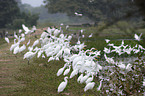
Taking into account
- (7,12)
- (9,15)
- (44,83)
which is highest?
(7,12)

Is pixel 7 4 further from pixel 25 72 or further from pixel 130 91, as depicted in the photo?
pixel 130 91

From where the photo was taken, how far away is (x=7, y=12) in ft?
83.4

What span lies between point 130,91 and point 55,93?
7.55ft

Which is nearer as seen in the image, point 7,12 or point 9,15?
point 7,12

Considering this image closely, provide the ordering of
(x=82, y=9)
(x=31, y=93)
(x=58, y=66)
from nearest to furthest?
(x=31, y=93)
(x=58, y=66)
(x=82, y=9)

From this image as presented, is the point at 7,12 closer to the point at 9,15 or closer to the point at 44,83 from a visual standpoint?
the point at 9,15

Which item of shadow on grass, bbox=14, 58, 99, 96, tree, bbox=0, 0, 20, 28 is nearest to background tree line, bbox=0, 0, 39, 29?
tree, bbox=0, 0, 20, 28

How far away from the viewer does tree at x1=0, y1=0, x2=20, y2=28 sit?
25.4 meters

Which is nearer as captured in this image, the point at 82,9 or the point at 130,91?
the point at 130,91

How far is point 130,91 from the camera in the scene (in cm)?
366

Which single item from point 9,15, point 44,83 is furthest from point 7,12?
point 44,83

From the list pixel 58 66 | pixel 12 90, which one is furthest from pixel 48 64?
pixel 12 90

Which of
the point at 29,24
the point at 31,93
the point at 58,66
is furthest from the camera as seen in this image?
the point at 29,24

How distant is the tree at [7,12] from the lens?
25.4 m
